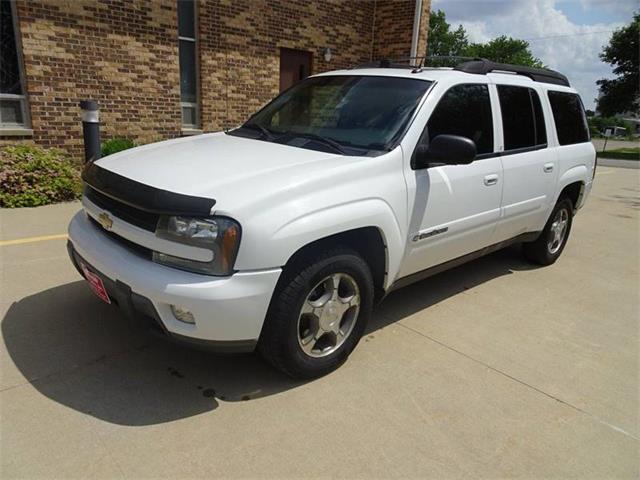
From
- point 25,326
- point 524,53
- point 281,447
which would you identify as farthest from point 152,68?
point 524,53

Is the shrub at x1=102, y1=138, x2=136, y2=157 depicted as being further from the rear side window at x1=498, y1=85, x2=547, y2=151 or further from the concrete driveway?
the rear side window at x1=498, y1=85, x2=547, y2=151

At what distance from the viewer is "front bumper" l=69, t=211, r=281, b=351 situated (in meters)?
2.41

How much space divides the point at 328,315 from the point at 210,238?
910 millimetres

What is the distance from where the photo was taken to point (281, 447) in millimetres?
2443

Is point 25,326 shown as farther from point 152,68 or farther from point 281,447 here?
point 152,68

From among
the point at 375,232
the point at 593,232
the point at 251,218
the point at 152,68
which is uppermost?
the point at 152,68

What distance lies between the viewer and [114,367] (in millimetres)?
3008

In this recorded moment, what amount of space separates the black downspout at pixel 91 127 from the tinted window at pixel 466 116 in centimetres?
491

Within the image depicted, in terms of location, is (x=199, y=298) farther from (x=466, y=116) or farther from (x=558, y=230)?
(x=558, y=230)

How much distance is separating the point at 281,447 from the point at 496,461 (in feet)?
3.49

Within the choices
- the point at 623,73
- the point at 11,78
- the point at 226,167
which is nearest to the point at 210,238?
the point at 226,167

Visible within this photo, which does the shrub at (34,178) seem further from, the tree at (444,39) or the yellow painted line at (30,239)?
the tree at (444,39)

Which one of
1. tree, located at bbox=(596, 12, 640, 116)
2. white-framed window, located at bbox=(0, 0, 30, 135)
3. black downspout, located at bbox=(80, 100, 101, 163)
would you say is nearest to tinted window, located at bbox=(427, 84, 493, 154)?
black downspout, located at bbox=(80, 100, 101, 163)

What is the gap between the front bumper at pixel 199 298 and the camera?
7.89ft
